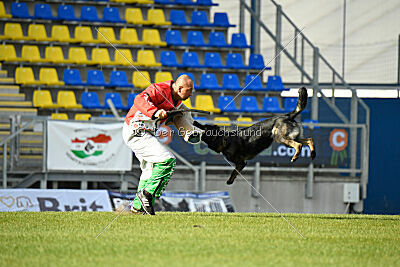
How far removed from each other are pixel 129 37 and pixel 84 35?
125 cm

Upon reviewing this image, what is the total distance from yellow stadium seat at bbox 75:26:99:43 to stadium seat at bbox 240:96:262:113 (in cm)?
447

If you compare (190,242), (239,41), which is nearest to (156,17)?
(239,41)

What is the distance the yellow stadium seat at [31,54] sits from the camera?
57.6 ft

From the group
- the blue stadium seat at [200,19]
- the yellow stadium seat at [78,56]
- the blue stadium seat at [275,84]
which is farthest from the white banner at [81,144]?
the blue stadium seat at [200,19]

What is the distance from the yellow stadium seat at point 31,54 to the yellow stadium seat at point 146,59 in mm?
2603

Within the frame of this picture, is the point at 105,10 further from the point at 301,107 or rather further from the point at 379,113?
the point at 301,107

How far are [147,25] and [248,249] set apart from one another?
565 inches

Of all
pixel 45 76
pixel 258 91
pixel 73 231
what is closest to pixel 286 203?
pixel 258 91

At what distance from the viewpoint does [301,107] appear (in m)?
7.06

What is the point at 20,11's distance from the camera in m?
18.5

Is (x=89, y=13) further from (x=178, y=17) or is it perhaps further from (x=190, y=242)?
(x=190, y=242)

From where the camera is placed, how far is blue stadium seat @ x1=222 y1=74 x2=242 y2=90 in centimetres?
1748

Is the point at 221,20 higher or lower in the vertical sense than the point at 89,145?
higher

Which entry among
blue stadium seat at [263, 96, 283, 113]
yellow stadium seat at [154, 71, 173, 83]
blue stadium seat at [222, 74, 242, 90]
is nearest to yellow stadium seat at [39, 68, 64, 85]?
yellow stadium seat at [154, 71, 173, 83]
